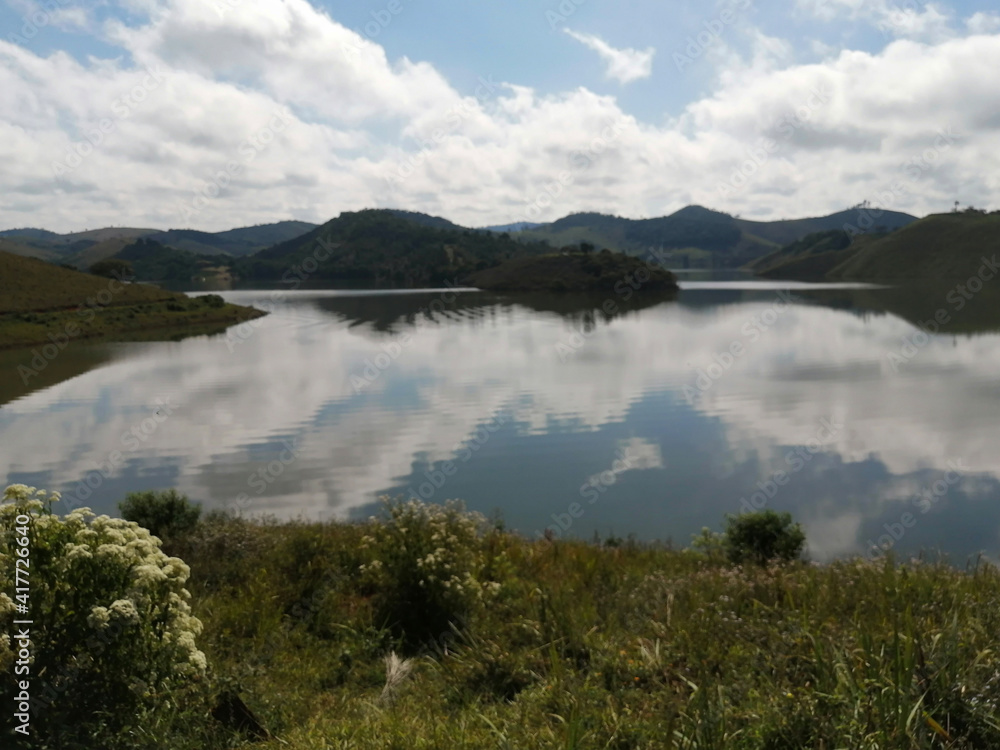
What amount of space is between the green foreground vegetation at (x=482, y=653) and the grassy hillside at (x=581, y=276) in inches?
5615

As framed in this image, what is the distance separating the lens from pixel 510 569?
1041cm

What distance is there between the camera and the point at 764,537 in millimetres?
13906

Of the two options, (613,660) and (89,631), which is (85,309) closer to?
(89,631)

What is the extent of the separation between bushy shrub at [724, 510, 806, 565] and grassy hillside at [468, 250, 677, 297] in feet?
448

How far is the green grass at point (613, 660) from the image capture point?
4551 millimetres

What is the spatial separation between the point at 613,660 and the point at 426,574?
3.59m

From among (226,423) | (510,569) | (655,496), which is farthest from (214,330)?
(510,569)

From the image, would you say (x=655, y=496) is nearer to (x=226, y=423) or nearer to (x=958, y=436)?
(x=958, y=436)

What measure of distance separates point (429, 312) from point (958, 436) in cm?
8372
